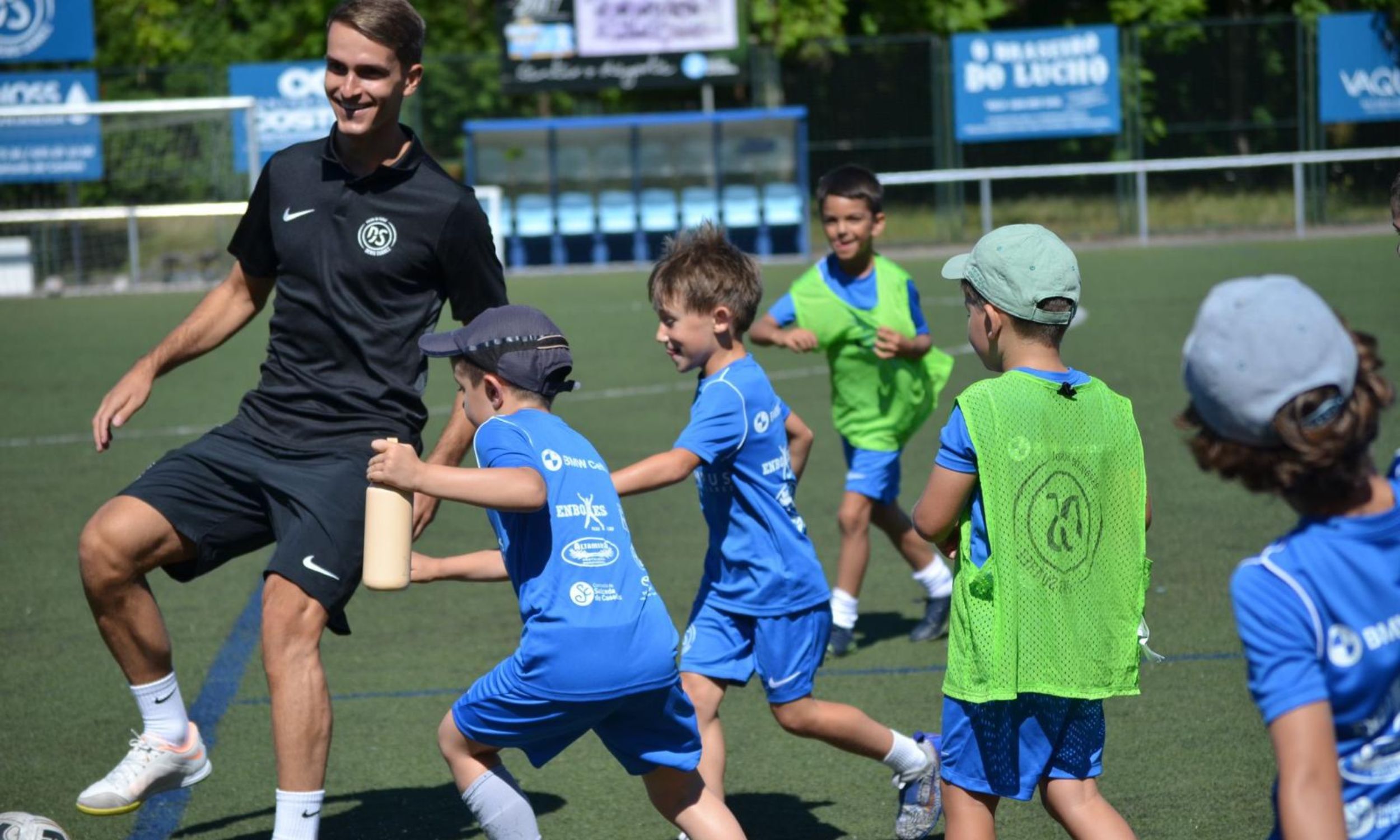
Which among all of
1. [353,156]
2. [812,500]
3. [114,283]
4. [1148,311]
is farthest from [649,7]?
[353,156]

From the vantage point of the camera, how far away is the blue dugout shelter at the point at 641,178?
2912cm

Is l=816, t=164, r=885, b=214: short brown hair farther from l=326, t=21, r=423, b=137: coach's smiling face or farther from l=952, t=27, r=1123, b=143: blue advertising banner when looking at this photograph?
l=952, t=27, r=1123, b=143: blue advertising banner

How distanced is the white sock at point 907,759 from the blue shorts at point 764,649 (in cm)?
30

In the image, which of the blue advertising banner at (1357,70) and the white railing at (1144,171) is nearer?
the white railing at (1144,171)

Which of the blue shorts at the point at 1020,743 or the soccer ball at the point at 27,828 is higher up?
the blue shorts at the point at 1020,743

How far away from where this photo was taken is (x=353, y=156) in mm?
4523

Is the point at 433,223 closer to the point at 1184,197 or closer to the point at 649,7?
the point at 649,7

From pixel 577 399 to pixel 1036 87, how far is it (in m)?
18.5

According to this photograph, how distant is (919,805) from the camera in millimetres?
4590

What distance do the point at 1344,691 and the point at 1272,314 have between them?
0.57 meters

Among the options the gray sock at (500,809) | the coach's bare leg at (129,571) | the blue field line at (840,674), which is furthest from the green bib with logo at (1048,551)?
the blue field line at (840,674)

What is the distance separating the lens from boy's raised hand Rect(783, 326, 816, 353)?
6297mm

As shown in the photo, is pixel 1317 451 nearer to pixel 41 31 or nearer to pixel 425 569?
pixel 425 569

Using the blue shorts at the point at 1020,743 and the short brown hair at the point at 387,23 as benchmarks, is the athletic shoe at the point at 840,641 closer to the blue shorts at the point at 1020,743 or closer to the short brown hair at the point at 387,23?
the blue shorts at the point at 1020,743
